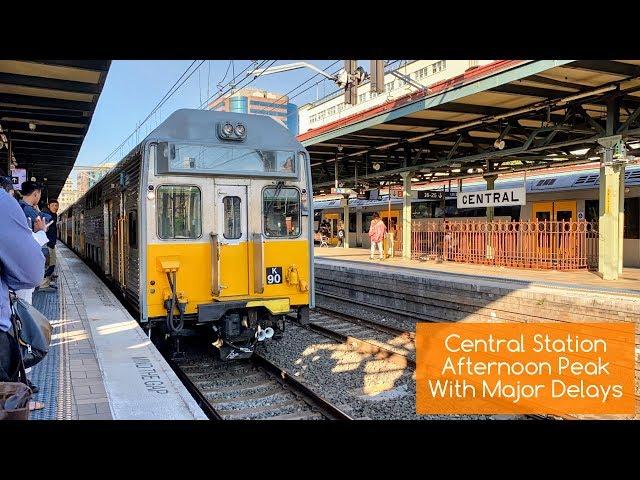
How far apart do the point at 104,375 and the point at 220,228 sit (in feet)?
9.07

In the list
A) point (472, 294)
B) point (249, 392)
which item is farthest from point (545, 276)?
point (249, 392)

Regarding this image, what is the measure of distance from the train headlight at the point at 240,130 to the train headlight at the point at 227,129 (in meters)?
0.09

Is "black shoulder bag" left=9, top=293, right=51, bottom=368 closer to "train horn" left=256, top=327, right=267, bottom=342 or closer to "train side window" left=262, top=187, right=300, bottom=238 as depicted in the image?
"train horn" left=256, top=327, right=267, bottom=342

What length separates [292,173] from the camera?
24.6 ft

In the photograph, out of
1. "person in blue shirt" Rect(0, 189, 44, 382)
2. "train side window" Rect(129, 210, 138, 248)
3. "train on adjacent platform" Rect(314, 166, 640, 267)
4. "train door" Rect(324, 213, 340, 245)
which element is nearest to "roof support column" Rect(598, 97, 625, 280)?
"train on adjacent platform" Rect(314, 166, 640, 267)

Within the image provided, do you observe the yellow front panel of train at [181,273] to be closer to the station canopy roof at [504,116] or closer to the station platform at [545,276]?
the station platform at [545,276]

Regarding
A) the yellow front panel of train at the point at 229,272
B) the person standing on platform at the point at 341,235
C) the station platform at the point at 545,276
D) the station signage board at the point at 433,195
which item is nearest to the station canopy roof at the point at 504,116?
the station signage board at the point at 433,195

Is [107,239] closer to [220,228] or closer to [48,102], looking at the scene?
[48,102]

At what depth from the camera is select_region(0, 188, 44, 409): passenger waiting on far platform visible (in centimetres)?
271

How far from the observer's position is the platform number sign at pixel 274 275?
7.44 m

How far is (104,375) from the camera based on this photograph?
4.94 metres

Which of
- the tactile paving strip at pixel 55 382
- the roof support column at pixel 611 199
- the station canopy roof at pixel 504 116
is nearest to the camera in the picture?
the tactile paving strip at pixel 55 382

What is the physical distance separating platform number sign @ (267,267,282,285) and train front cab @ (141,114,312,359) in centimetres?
1
